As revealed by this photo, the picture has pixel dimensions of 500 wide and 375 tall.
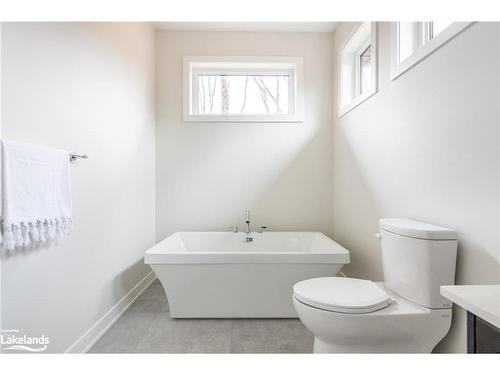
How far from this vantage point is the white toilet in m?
1.24

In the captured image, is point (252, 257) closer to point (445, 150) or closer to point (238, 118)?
point (445, 150)

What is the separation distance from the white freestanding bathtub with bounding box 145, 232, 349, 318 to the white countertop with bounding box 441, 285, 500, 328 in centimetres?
117

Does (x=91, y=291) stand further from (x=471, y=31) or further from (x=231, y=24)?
(x=231, y=24)

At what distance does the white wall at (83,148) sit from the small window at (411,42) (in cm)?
201

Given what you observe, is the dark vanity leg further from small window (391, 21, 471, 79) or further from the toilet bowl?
small window (391, 21, 471, 79)

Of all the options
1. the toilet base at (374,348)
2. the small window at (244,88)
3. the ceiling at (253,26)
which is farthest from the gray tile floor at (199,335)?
the ceiling at (253,26)

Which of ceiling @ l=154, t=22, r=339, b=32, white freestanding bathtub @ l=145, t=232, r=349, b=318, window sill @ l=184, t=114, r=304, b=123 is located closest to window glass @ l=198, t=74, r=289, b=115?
window sill @ l=184, t=114, r=304, b=123

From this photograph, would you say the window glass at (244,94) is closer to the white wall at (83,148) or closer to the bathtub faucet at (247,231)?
the white wall at (83,148)

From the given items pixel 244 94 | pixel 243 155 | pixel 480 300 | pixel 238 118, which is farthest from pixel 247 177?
pixel 480 300

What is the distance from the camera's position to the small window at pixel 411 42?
4.85 ft

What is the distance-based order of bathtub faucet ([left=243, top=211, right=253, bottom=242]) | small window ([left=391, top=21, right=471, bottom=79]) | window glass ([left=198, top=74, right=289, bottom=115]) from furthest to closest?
window glass ([left=198, top=74, right=289, bottom=115]), bathtub faucet ([left=243, top=211, right=253, bottom=242]), small window ([left=391, top=21, right=471, bottom=79])

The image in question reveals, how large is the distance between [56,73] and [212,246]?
198 centimetres
